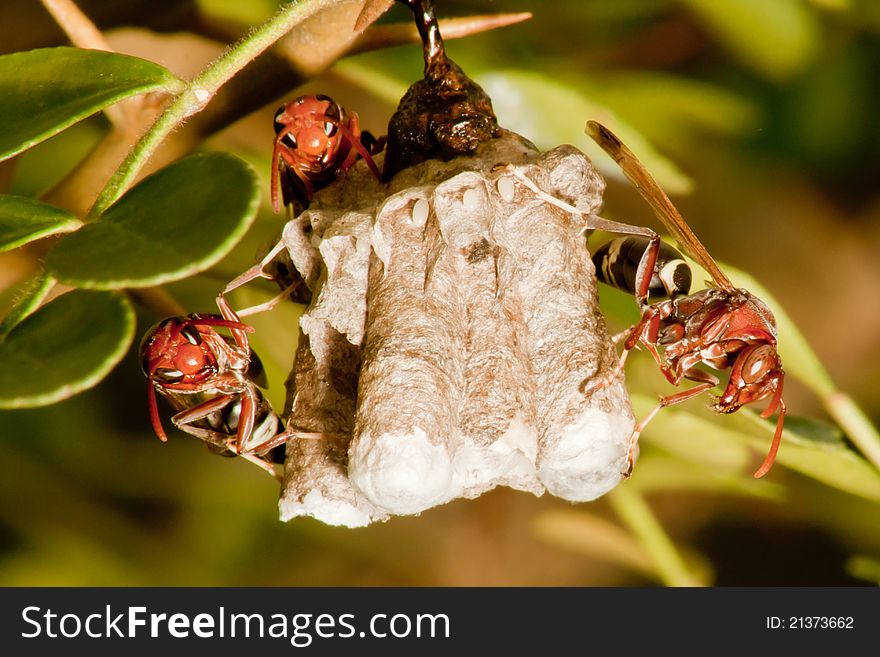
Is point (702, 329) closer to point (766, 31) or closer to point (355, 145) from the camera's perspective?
point (355, 145)

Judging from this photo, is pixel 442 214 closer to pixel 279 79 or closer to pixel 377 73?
pixel 279 79

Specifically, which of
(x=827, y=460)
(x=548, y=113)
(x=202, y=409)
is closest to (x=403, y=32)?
(x=548, y=113)

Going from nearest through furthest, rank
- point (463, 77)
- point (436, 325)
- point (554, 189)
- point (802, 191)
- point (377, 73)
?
point (436, 325) < point (554, 189) < point (463, 77) < point (377, 73) < point (802, 191)

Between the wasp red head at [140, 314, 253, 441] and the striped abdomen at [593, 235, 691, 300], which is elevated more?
the striped abdomen at [593, 235, 691, 300]

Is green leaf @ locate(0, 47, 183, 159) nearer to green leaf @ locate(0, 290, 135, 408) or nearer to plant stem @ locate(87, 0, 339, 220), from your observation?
plant stem @ locate(87, 0, 339, 220)

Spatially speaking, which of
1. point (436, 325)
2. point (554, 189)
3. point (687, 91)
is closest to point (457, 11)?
point (687, 91)

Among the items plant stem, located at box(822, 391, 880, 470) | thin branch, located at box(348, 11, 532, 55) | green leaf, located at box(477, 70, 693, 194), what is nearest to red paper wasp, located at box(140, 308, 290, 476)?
thin branch, located at box(348, 11, 532, 55)
